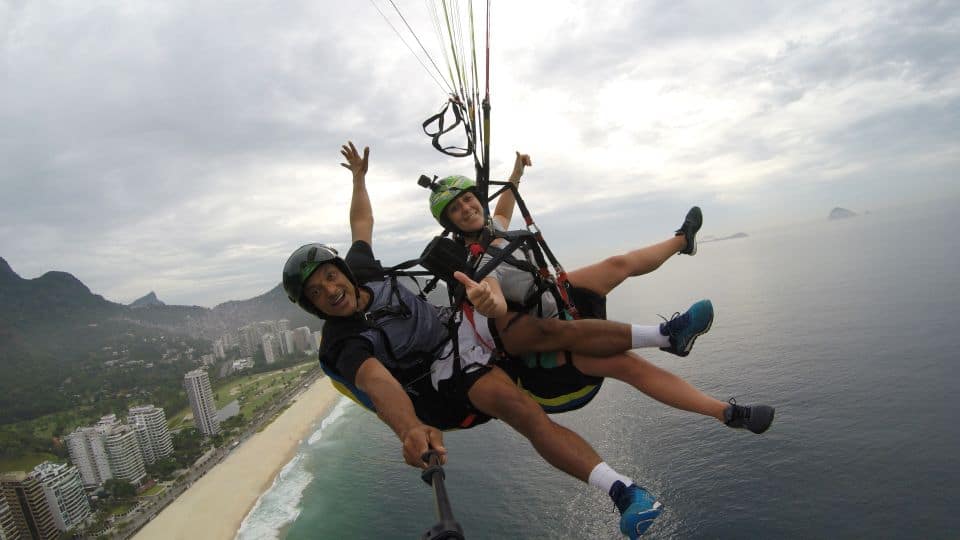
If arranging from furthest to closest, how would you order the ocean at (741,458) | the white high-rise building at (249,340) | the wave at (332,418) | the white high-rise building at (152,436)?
the white high-rise building at (249,340) < the white high-rise building at (152,436) < the wave at (332,418) < the ocean at (741,458)

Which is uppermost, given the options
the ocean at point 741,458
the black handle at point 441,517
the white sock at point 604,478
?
Result: the black handle at point 441,517

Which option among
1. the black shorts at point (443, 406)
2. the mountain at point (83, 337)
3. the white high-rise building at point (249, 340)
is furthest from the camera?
the white high-rise building at point (249, 340)

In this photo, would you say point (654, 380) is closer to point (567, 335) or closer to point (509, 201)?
point (567, 335)

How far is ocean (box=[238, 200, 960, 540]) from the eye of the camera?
18562mm

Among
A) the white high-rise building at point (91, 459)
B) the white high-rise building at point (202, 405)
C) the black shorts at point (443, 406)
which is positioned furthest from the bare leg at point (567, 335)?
the white high-rise building at point (202, 405)

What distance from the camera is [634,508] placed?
2195mm

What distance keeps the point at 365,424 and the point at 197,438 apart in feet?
48.9

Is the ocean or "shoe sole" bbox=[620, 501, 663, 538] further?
the ocean

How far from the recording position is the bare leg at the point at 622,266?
3.19 meters

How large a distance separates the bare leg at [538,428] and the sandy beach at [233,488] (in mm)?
24724

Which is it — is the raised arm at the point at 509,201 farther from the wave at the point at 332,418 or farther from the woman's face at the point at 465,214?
the wave at the point at 332,418

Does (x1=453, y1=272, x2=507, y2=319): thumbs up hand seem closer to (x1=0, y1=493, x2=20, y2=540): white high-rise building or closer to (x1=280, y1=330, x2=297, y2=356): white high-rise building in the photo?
(x1=0, y1=493, x2=20, y2=540): white high-rise building

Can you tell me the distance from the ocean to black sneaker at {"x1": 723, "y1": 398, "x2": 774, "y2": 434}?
18892mm

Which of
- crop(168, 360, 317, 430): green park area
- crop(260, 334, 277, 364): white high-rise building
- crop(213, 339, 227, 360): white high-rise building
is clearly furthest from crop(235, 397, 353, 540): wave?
crop(213, 339, 227, 360): white high-rise building
